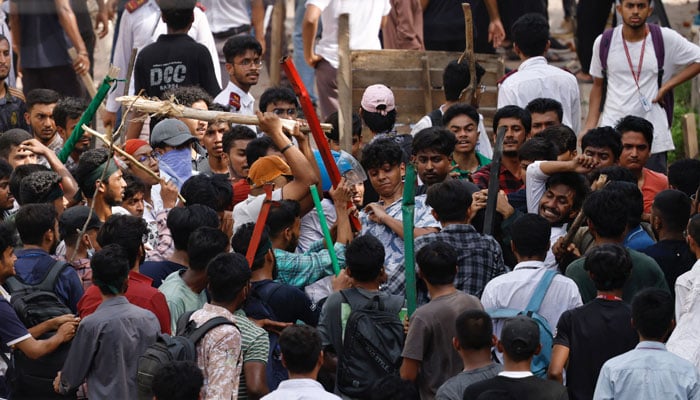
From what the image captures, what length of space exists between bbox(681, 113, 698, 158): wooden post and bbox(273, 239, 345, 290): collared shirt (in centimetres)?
581

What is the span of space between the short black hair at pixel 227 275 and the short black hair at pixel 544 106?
12.2 feet

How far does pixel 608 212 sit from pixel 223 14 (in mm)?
7081

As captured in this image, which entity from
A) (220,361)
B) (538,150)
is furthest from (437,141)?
(220,361)

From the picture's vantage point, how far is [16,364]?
7.64 meters

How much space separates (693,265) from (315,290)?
2109 mm

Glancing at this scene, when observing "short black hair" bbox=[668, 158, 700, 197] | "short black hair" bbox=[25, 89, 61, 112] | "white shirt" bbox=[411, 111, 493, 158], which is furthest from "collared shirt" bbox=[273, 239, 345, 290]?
"short black hair" bbox=[25, 89, 61, 112]

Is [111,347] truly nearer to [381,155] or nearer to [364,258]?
[364,258]

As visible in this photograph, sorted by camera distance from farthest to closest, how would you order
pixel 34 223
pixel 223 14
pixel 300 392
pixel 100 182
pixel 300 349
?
pixel 223 14 → pixel 100 182 → pixel 34 223 → pixel 300 349 → pixel 300 392

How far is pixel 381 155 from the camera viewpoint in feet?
29.0

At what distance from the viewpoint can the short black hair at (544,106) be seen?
1017cm

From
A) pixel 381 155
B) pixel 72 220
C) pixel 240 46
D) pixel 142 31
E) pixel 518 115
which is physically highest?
pixel 142 31

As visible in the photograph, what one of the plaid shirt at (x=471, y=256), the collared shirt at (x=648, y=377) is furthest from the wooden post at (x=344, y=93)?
the collared shirt at (x=648, y=377)

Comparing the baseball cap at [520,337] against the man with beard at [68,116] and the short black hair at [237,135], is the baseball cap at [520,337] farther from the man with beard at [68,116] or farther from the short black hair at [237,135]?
the man with beard at [68,116]

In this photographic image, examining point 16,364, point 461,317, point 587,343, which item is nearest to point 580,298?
point 587,343
